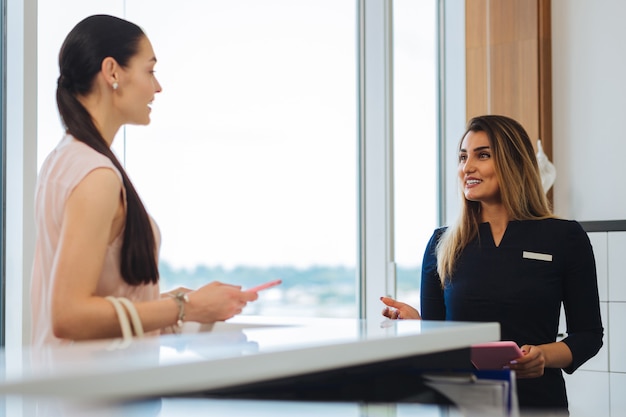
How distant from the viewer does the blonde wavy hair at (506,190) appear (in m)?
2.57

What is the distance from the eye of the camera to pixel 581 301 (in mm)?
2410

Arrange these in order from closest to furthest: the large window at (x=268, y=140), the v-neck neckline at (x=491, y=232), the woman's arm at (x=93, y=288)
A: the woman's arm at (x=93, y=288), the v-neck neckline at (x=491, y=232), the large window at (x=268, y=140)

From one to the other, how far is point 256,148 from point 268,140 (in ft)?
0.33

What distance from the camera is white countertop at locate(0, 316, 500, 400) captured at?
877 millimetres

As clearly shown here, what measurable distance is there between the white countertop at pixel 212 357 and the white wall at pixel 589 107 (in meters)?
2.93

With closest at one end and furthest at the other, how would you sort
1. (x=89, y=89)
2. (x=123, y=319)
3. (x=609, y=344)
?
(x=123, y=319), (x=89, y=89), (x=609, y=344)

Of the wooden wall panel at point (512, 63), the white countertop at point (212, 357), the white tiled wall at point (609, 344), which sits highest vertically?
the wooden wall panel at point (512, 63)

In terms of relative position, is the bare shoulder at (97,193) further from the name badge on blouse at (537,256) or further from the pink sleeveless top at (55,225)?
the name badge on blouse at (537,256)

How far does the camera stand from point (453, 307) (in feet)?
8.21

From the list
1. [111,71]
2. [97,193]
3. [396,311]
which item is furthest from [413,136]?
[97,193]

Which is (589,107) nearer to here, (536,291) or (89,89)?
(536,291)

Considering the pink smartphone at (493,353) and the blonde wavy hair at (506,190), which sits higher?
the blonde wavy hair at (506,190)

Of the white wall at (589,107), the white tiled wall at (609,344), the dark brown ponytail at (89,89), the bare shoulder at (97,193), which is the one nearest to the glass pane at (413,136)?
the white wall at (589,107)

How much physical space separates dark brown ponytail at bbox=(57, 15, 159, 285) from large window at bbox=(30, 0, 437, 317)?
74 centimetres
